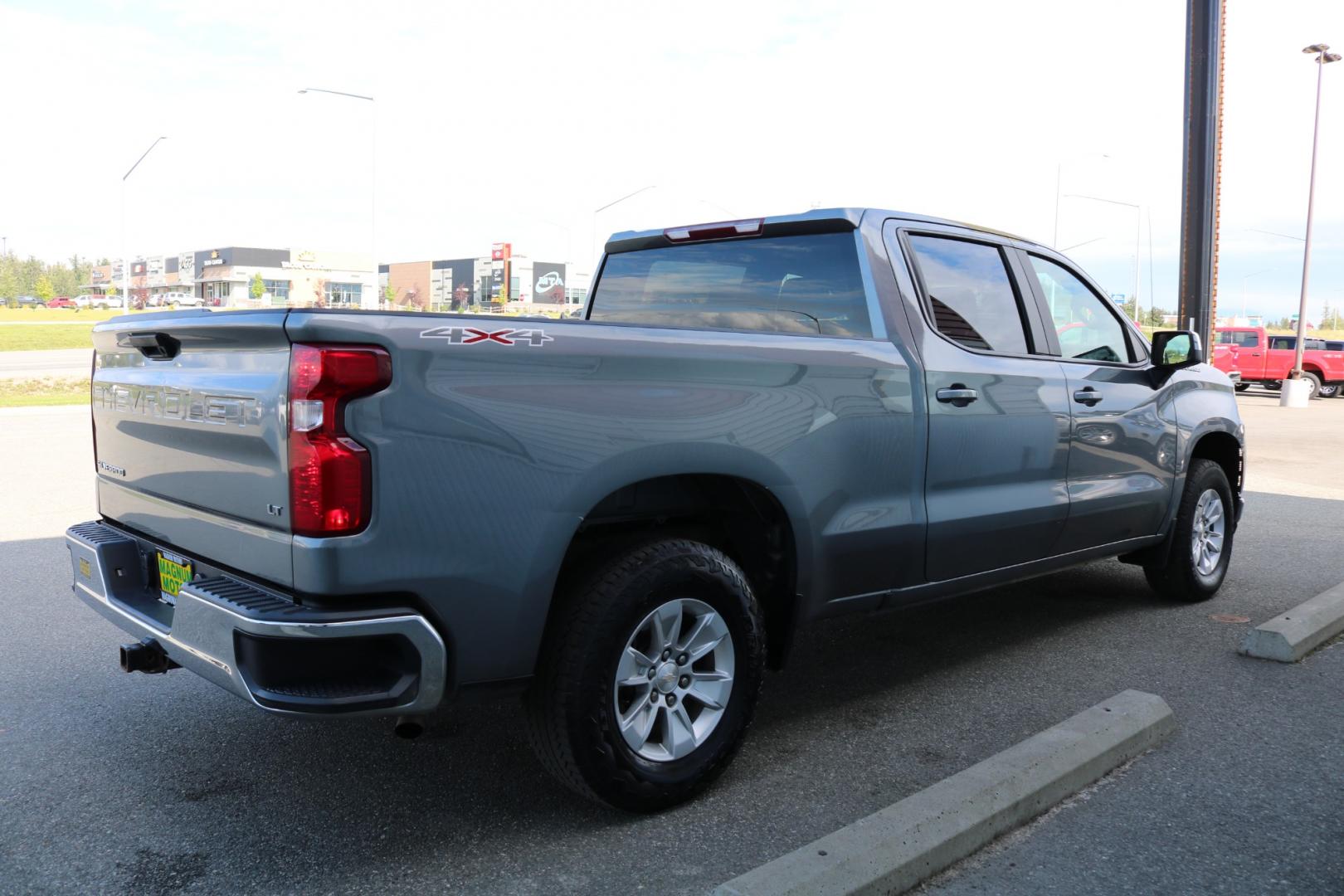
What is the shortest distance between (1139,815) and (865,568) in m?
1.15

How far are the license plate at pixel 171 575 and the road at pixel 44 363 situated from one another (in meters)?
22.2

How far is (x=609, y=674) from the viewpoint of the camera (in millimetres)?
3102

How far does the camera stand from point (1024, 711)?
168 inches

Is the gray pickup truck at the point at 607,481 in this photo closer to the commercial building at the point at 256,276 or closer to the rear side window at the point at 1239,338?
the rear side window at the point at 1239,338

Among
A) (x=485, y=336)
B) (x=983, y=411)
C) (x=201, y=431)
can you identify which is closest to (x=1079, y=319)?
(x=983, y=411)

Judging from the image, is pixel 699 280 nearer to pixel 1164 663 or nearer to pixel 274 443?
pixel 274 443

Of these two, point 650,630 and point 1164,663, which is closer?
point 650,630

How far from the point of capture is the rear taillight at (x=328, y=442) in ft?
8.72

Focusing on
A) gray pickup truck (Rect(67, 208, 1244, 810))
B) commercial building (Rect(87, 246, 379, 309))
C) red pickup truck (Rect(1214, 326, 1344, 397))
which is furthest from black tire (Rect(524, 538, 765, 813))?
commercial building (Rect(87, 246, 379, 309))

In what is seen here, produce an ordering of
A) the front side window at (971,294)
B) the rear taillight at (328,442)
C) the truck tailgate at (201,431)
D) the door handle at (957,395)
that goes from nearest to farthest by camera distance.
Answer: the rear taillight at (328,442) < the truck tailgate at (201,431) < the door handle at (957,395) < the front side window at (971,294)

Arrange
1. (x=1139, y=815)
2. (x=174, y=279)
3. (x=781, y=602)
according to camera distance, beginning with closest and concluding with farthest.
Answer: (x=1139, y=815) → (x=781, y=602) → (x=174, y=279)

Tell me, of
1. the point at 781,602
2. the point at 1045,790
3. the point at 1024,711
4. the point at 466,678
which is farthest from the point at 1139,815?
the point at 466,678

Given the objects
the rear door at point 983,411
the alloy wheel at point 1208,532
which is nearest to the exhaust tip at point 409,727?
the rear door at point 983,411

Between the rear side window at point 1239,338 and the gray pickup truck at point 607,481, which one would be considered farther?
the rear side window at point 1239,338
